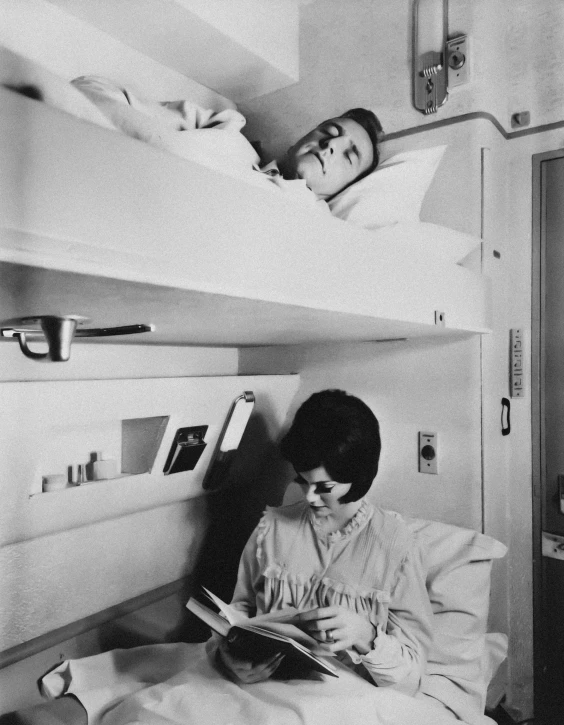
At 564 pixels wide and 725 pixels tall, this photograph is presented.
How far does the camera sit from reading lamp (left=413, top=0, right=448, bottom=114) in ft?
5.97

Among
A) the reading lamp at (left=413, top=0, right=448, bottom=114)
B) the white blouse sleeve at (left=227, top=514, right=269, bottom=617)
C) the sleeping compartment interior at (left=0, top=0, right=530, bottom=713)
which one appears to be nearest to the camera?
the sleeping compartment interior at (left=0, top=0, right=530, bottom=713)

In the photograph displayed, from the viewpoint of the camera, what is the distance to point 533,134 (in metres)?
1.85

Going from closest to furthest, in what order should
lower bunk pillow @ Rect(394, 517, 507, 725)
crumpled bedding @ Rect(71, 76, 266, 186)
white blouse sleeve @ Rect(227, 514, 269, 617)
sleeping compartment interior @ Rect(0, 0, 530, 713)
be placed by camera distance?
sleeping compartment interior @ Rect(0, 0, 530, 713), crumpled bedding @ Rect(71, 76, 266, 186), lower bunk pillow @ Rect(394, 517, 507, 725), white blouse sleeve @ Rect(227, 514, 269, 617)

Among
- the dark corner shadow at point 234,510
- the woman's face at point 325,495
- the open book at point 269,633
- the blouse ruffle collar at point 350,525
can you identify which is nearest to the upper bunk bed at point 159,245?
the woman's face at point 325,495

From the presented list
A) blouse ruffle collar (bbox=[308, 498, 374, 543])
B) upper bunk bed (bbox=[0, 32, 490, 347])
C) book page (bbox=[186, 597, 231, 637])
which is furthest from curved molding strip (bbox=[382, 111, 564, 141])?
book page (bbox=[186, 597, 231, 637])

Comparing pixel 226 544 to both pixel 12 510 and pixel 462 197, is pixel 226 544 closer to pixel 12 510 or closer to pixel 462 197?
pixel 12 510

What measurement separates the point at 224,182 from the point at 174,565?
1546 mm

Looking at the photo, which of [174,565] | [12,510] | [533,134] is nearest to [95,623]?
[174,565]

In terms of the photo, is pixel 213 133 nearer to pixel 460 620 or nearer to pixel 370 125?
pixel 370 125

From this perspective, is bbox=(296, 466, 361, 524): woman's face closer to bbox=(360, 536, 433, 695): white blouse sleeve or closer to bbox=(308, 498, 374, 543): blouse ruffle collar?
bbox=(308, 498, 374, 543): blouse ruffle collar

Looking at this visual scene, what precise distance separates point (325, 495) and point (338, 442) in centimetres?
15

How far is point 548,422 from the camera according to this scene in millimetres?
1835

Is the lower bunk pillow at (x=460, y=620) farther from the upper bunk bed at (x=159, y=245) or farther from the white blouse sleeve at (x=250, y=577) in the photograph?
the upper bunk bed at (x=159, y=245)

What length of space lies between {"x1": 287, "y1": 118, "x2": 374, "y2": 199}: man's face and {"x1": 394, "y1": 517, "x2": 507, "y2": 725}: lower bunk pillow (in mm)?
1127
